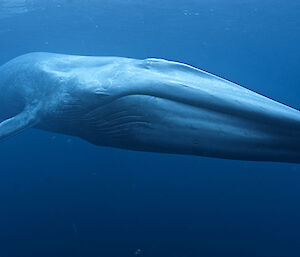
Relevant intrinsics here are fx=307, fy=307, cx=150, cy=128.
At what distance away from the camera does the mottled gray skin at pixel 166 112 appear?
3.59 m

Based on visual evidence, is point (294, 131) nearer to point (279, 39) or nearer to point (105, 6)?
point (105, 6)

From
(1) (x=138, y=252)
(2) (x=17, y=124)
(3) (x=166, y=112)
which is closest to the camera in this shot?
(3) (x=166, y=112)

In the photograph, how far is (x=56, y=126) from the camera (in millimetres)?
6570

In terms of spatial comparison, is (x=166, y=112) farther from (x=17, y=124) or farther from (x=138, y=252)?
(x=138, y=252)

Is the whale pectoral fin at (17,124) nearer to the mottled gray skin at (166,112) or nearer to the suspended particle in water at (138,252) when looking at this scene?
the mottled gray skin at (166,112)

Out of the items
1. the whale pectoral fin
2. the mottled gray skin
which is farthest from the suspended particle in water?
the whale pectoral fin

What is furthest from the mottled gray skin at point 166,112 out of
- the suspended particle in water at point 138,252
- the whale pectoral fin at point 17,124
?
the suspended particle in water at point 138,252

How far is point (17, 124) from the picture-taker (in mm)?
6645

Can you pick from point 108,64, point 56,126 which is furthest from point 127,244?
point 108,64

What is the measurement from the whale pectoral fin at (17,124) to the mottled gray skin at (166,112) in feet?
0.07

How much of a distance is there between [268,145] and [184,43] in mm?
41156

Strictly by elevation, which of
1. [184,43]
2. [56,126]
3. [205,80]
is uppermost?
[205,80]

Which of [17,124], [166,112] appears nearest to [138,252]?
[17,124]

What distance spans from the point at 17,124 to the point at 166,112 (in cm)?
400
